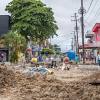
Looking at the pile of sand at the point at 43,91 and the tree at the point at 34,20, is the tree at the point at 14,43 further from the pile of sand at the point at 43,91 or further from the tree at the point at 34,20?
the pile of sand at the point at 43,91

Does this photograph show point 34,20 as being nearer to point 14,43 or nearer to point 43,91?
point 14,43

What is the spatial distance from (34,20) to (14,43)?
6.29m

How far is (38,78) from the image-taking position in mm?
23297

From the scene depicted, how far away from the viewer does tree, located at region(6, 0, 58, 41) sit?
6462 centimetres

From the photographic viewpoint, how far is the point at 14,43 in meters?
59.9

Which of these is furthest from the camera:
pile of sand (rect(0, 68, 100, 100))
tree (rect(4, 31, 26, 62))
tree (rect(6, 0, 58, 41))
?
tree (rect(6, 0, 58, 41))

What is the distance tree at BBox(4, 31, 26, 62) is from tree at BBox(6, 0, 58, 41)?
14.4 feet

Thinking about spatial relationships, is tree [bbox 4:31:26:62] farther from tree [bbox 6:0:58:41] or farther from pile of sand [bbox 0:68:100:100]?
pile of sand [bbox 0:68:100:100]

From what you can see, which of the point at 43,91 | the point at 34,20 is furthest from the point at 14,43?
the point at 43,91

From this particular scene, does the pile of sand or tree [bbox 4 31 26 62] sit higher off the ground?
tree [bbox 4 31 26 62]

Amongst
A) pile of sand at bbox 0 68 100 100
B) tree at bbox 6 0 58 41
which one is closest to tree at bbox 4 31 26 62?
tree at bbox 6 0 58 41

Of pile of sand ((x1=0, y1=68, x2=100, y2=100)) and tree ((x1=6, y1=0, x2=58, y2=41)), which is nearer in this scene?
pile of sand ((x1=0, y1=68, x2=100, y2=100))

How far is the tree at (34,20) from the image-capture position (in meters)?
64.6

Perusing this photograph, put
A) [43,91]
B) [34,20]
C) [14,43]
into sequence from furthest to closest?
[34,20] → [14,43] → [43,91]
